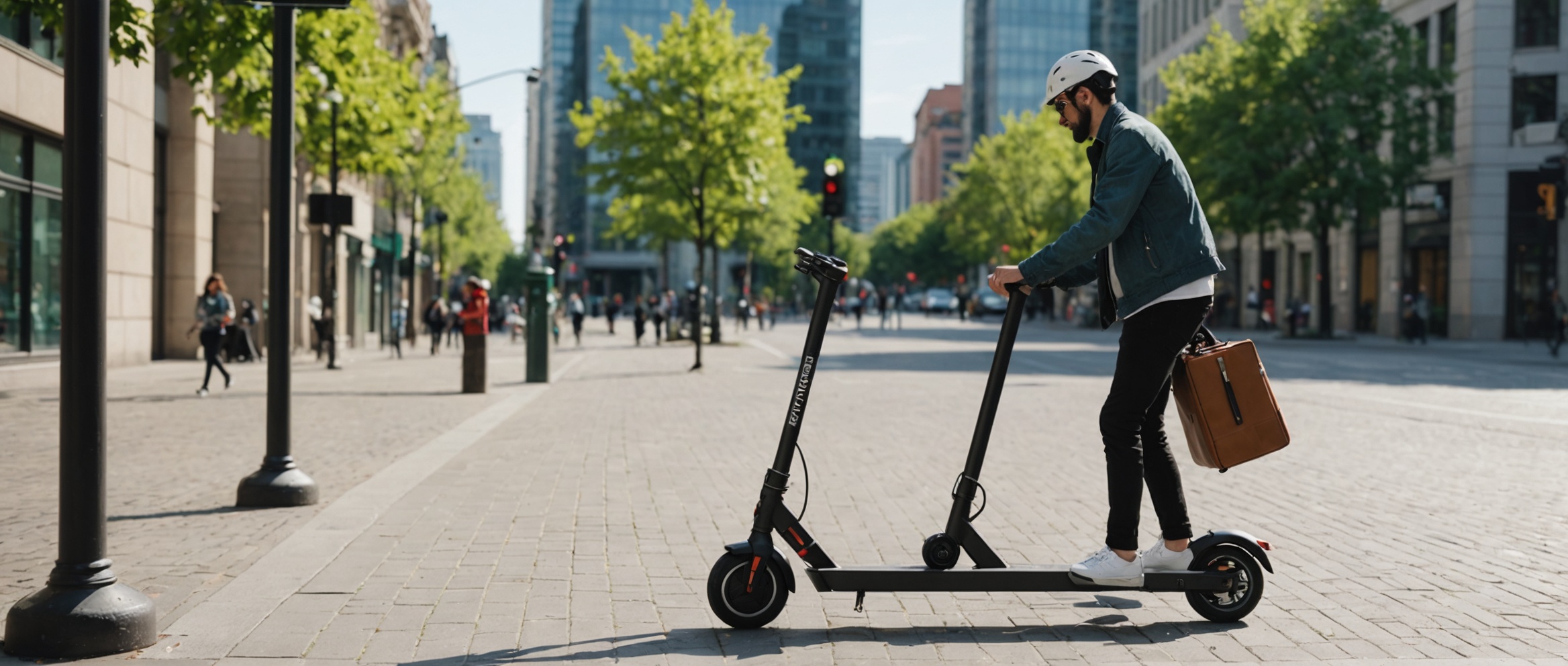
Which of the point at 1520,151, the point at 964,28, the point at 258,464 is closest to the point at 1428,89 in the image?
the point at 1520,151

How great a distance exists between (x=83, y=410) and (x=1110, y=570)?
128 inches

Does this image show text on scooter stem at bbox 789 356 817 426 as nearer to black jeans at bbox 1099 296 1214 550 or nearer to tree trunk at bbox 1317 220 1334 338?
black jeans at bbox 1099 296 1214 550

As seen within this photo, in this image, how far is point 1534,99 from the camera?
40.0 metres

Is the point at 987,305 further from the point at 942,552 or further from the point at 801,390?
the point at 801,390

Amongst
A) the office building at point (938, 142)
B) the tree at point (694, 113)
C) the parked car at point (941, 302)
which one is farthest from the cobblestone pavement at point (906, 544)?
the office building at point (938, 142)

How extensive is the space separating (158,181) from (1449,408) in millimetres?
21211

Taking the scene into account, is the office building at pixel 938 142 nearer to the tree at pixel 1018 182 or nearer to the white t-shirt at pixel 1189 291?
the tree at pixel 1018 182

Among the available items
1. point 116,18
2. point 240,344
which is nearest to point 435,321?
point 240,344

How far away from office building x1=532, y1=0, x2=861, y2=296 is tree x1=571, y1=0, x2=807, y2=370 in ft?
227

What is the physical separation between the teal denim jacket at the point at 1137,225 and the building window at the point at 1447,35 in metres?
40.9

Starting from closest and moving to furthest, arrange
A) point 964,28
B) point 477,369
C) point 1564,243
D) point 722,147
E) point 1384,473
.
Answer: point 1384,473 → point 477,369 → point 722,147 → point 1564,243 → point 964,28

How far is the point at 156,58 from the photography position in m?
25.4

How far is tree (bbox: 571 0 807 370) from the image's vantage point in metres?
35.9

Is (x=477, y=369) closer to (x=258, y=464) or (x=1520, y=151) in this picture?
(x=258, y=464)
